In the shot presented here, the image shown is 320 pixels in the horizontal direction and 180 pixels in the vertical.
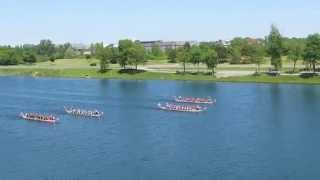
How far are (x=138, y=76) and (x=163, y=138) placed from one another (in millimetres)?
82177

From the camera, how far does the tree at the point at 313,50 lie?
427 feet

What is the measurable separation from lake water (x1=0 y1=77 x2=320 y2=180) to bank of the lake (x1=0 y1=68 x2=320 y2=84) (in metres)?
17.0

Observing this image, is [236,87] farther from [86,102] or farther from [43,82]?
[43,82]

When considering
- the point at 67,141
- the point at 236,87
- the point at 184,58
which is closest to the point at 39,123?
the point at 67,141

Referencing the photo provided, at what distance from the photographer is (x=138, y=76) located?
148m

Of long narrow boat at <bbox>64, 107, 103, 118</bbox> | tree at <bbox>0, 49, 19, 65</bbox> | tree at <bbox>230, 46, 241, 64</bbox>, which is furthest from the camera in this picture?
tree at <bbox>0, 49, 19, 65</bbox>

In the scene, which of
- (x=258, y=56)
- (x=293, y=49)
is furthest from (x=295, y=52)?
(x=258, y=56)

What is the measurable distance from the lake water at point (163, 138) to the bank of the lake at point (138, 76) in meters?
17.0

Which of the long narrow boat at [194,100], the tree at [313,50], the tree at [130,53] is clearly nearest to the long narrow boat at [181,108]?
the long narrow boat at [194,100]

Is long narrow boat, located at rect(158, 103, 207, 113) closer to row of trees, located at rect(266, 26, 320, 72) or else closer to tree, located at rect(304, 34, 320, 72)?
tree, located at rect(304, 34, 320, 72)

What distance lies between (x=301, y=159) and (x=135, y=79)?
91.4m

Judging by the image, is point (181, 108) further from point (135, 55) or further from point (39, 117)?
point (135, 55)

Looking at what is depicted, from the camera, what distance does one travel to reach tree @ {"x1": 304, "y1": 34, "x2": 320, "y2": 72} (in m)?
130

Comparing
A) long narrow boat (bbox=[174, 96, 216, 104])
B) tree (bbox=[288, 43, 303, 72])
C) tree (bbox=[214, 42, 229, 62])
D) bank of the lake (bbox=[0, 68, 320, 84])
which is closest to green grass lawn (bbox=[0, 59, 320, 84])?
bank of the lake (bbox=[0, 68, 320, 84])
